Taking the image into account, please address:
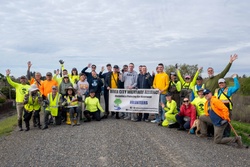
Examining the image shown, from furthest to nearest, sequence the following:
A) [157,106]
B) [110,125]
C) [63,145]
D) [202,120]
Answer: [157,106]
[110,125]
[202,120]
[63,145]

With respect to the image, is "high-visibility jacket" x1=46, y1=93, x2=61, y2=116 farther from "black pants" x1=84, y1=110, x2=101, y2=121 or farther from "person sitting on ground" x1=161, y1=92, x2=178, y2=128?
"person sitting on ground" x1=161, y1=92, x2=178, y2=128

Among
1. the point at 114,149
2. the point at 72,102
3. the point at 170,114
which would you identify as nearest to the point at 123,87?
Result: the point at 72,102

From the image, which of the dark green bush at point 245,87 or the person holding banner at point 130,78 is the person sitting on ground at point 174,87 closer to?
the person holding banner at point 130,78

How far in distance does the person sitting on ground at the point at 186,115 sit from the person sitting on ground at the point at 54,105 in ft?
15.8

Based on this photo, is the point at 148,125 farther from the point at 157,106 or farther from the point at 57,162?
the point at 57,162

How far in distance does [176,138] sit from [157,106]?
311cm

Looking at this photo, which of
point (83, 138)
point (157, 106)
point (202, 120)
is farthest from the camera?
point (157, 106)

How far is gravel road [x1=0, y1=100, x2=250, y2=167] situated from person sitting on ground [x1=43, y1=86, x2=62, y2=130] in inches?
39.1

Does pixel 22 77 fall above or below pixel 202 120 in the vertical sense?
above

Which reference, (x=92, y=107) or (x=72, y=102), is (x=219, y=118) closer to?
(x=92, y=107)

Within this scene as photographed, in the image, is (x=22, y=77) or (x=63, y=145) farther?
(x=22, y=77)

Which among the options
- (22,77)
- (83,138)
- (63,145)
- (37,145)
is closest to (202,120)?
(83,138)

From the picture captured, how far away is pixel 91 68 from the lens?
1229 centimetres

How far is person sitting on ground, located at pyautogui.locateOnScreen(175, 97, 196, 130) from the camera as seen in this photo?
32.8 feet
